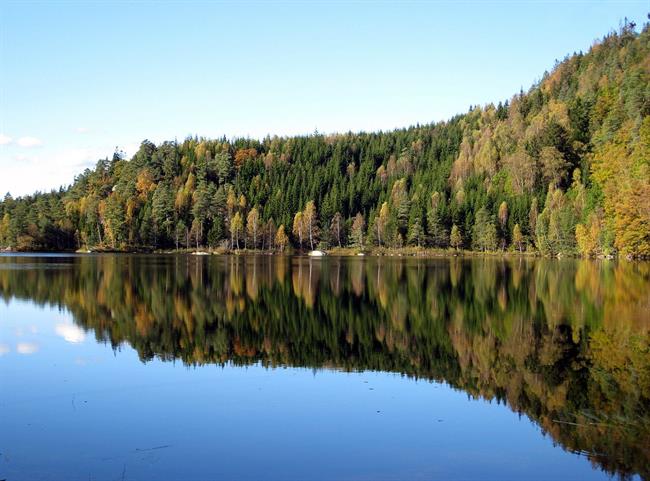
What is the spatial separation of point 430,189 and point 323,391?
5797 inches

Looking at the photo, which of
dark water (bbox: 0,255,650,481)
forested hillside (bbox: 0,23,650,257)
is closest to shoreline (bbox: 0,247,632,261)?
forested hillside (bbox: 0,23,650,257)

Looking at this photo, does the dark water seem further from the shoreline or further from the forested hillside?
the shoreline

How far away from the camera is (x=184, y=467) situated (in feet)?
35.7

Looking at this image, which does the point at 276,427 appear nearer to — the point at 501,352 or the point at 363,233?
the point at 501,352

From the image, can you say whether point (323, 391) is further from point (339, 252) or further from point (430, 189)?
point (430, 189)

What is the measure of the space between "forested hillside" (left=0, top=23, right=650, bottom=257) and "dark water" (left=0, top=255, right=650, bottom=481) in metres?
65.9

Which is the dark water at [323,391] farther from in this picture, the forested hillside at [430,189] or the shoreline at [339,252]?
the shoreline at [339,252]

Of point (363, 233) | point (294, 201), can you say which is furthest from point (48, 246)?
point (363, 233)

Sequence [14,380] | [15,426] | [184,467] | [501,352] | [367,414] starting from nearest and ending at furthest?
[184,467], [15,426], [367,414], [14,380], [501,352]

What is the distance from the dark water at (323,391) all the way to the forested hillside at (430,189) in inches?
2596

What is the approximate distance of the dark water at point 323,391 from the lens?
11328 millimetres

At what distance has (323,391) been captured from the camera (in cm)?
1634

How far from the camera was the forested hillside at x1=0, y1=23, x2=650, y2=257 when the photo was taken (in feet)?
354

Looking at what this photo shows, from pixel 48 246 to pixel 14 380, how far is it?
14853cm
